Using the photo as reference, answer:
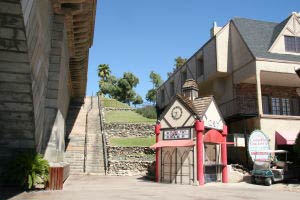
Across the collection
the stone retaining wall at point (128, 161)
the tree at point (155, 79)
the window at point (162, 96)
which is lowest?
the stone retaining wall at point (128, 161)

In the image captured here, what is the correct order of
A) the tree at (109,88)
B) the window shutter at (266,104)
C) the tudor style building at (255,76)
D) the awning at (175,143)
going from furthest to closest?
1. the tree at (109,88)
2. the window shutter at (266,104)
3. the tudor style building at (255,76)
4. the awning at (175,143)

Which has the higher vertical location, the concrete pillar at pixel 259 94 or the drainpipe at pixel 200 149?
the concrete pillar at pixel 259 94

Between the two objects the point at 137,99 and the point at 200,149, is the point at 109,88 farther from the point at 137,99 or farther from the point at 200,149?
the point at 200,149

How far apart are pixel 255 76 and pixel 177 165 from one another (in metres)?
9.80

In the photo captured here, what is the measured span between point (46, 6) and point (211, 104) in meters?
12.0

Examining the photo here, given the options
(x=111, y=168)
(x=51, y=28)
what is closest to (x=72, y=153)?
(x=111, y=168)

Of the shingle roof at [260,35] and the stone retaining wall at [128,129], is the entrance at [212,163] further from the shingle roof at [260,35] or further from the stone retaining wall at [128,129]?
the stone retaining wall at [128,129]

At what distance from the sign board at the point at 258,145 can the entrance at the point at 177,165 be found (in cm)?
450

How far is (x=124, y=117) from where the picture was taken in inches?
1729

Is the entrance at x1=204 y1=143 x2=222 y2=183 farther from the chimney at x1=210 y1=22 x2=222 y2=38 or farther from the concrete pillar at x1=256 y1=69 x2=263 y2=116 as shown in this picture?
the chimney at x1=210 y1=22 x2=222 y2=38

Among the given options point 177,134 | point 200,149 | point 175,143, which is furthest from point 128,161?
point 200,149

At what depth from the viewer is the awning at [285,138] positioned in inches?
920

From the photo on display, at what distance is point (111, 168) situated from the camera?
2742 cm

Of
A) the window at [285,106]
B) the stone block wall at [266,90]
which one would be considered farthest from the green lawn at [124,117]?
the window at [285,106]
